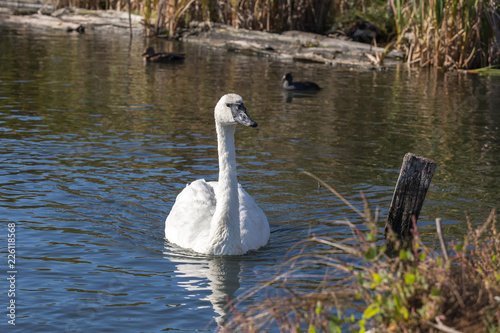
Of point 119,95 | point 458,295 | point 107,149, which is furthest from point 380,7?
point 458,295

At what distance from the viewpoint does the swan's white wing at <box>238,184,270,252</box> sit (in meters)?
7.88

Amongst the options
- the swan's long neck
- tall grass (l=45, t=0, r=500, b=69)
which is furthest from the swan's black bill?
tall grass (l=45, t=0, r=500, b=69)

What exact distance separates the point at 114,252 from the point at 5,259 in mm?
1091

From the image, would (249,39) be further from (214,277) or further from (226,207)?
(214,277)

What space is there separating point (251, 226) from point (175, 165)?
3766mm

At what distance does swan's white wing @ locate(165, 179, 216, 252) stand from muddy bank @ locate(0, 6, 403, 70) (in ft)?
53.2

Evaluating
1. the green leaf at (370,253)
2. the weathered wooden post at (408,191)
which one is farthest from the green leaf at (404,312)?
the weathered wooden post at (408,191)

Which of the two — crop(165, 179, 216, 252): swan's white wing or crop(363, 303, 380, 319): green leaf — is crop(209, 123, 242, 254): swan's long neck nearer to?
crop(165, 179, 216, 252): swan's white wing

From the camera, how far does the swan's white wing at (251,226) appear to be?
7.88 meters

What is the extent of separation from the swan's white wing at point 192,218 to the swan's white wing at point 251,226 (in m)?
0.38

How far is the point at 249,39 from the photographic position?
27.2m

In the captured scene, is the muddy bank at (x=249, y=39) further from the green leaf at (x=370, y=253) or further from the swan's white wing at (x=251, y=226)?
the green leaf at (x=370, y=253)

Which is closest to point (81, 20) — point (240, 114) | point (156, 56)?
point (156, 56)

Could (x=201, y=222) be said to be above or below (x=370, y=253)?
below
